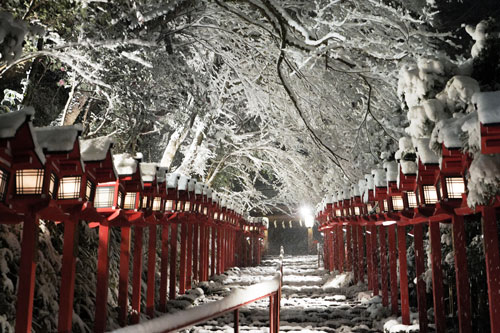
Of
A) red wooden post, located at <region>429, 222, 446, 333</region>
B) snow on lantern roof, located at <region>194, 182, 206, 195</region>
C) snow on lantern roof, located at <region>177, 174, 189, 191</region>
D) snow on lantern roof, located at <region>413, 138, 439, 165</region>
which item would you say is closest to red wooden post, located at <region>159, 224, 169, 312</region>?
snow on lantern roof, located at <region>177, 174, 189, 191</region>

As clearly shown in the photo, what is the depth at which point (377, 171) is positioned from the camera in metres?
10.9

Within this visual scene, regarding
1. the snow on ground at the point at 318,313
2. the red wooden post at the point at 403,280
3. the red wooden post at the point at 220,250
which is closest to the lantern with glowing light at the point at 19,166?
the snow on ground at the point at 318,313

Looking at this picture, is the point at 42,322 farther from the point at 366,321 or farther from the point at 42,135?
the point at 366,321

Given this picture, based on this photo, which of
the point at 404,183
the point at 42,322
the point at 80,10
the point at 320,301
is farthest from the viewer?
the point at 320,301

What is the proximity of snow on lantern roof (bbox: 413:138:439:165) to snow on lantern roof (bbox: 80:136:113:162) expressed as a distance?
4933 mm

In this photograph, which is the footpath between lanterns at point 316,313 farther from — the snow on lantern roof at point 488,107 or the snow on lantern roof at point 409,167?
the snow on lantern roof at point 488,107

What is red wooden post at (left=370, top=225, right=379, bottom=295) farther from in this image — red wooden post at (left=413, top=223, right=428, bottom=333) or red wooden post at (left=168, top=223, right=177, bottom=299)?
red wooden post at (left=168, top=223, right=177, bottom=299)

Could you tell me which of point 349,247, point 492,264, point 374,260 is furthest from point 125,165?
point 349,247

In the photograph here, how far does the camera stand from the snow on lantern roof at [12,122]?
4.44m

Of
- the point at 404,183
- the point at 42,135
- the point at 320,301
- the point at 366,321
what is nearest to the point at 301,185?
the point at 320,301

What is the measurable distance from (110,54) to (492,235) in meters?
7.78

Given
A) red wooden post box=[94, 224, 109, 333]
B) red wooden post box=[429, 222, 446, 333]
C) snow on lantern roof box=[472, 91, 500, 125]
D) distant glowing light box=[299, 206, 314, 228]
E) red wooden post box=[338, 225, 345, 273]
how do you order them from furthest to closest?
distant glowing light box=[299, 206, 314, 228] → red wooden post box=[338, 225, 345, 273] → red wooden post box=[429, 222, 446, 333] → red wooden post box=[94, 224, 109, 333] → snow on lantern roof box=[472, 91, 500, 125]

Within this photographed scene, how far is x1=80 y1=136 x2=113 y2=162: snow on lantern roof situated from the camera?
6.91 m

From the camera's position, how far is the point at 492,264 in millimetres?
6023
